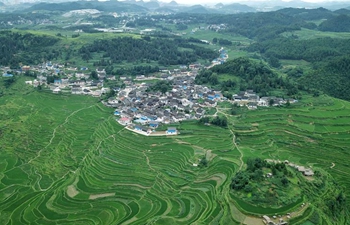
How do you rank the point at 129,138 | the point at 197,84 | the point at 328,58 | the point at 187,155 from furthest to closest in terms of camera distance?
1. the point at 328,58
2. the point at 197,84
3. the point at 129,138
4. the point at 187,155

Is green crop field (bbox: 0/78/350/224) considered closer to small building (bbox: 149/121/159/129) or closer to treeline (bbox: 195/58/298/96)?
small building (bbox: 149/121/159/129)

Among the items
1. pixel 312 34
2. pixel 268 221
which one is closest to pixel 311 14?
pixel 312 34

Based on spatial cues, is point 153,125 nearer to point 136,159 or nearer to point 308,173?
point 136,159

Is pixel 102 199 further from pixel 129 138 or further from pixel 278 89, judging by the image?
pixel 278 89

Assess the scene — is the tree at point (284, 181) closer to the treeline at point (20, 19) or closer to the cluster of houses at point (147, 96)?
the cluster of houses at point (147, 96)

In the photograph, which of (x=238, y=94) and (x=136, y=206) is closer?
(x=136, y=206)

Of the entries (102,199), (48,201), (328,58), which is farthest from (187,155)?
(328,58)

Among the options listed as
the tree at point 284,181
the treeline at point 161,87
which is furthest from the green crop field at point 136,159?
the treeline at point 161,87

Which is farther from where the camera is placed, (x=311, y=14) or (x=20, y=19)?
(x=311, y=14)
